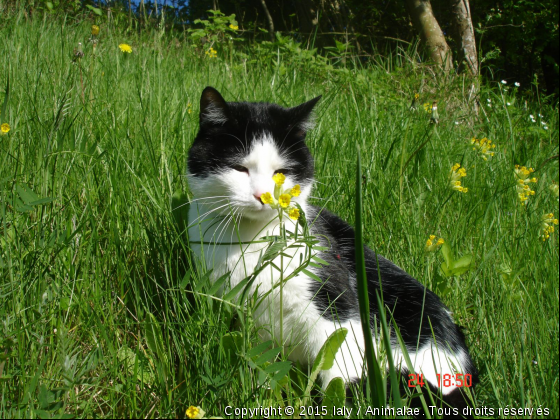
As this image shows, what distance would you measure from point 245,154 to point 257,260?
375mm

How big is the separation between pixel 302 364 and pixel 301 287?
33cm

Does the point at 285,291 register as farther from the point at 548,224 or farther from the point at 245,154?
the point at 548,224

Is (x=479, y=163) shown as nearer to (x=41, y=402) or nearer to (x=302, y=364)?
(x=302, y=364)

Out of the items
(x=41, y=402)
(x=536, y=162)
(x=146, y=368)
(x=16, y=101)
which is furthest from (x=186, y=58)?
(x=41, y=402)

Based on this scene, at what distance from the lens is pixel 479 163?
2699 millimetres

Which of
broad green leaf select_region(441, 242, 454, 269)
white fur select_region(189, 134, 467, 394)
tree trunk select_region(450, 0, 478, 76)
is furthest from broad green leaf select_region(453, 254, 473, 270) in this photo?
tree trunk select_region(450, 0, 478, 76)

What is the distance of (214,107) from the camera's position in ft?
4.95

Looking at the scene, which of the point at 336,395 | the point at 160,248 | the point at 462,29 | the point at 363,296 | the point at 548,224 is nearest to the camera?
the point at 363,296

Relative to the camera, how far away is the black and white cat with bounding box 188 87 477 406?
4.44ft

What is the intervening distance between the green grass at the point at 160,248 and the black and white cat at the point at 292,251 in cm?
11

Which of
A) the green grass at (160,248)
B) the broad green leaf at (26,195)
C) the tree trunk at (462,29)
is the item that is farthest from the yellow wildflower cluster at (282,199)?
the tree trunk at (462,29)

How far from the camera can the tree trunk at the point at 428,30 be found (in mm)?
5172
